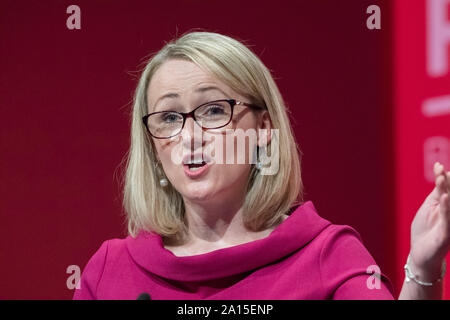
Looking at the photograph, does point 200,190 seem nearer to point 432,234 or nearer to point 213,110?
point 213,110

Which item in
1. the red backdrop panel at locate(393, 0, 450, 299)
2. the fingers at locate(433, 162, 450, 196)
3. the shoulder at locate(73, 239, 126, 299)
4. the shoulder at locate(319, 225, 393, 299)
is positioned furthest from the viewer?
the red backdrop panel at locate(393, 0, 450, 299)

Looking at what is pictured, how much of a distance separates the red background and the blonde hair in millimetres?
642

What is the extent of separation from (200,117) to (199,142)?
0.20 feet

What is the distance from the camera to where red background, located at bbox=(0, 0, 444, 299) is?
2322mm

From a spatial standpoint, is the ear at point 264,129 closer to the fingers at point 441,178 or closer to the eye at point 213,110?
the eye at point 213,110

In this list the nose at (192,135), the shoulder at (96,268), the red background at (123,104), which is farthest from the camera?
the red background at (123,104)

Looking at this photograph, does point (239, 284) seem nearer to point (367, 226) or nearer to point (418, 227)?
point (418, 227)

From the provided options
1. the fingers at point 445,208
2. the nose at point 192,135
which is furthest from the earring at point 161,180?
the fingers at point 445,208

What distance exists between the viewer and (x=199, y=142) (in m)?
1.45

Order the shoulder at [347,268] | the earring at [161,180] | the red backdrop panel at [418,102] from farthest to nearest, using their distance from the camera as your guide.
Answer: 1. the red backdrop panel at [418,102]
2. the earring at [161,180]
3. the shoulder at [347,268]

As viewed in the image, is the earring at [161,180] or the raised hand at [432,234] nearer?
the raised hand at [432,234]

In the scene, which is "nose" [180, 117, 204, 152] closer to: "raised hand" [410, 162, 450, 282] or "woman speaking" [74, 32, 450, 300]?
"woman speaking" [74, 32, 450, 300]

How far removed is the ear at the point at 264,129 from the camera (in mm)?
1575

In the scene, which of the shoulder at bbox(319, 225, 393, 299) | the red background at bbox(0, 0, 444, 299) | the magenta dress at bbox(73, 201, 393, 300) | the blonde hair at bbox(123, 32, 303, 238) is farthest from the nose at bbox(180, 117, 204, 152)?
the red background at bbox(0, 0, 444, 299)
